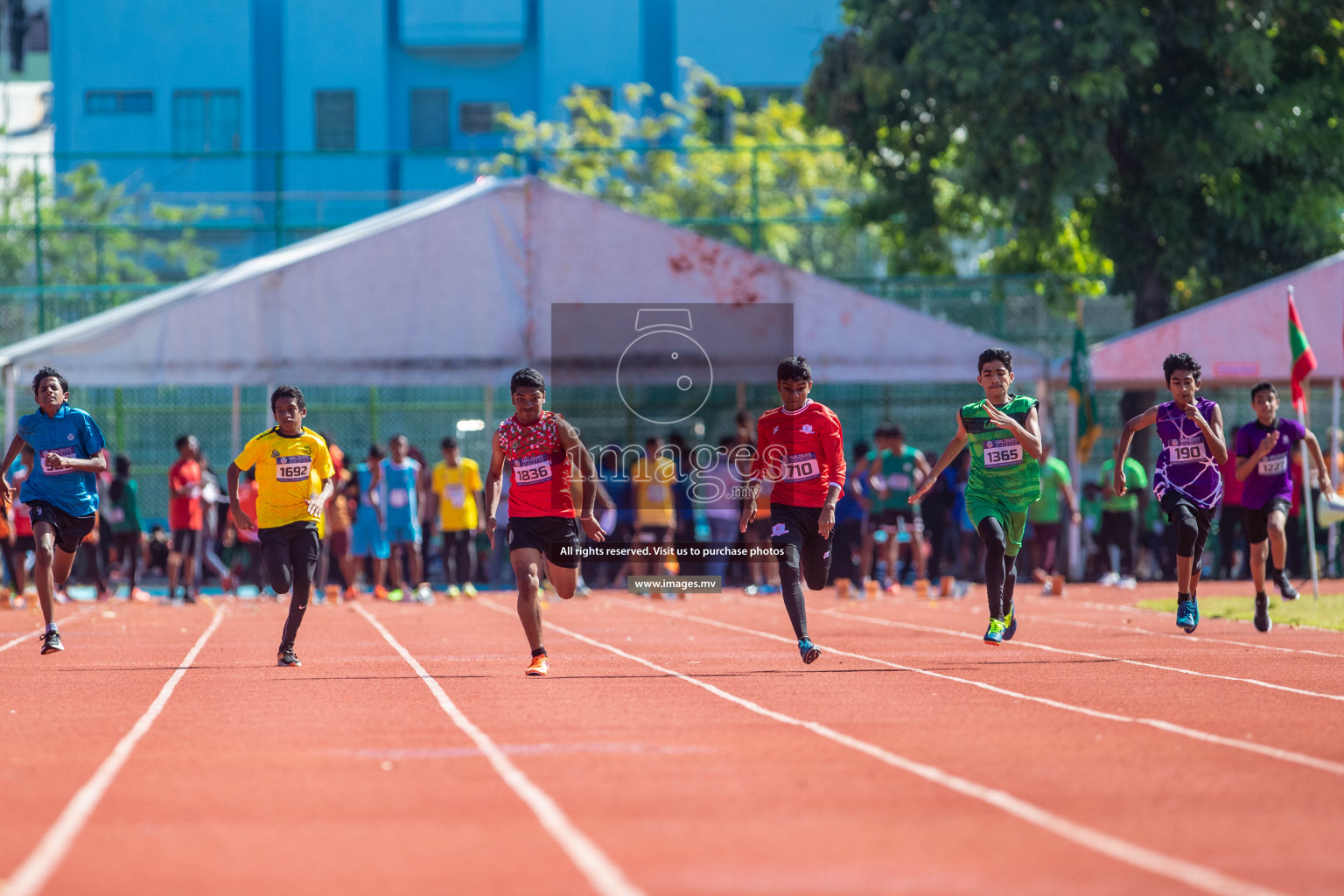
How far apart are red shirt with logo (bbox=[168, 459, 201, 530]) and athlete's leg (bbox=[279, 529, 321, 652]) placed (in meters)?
9.20

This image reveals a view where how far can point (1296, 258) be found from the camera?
28859 millimetres

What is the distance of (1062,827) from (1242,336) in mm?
19819

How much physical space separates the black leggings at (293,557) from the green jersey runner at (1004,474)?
445 centimetres

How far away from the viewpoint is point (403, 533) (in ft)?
72.8

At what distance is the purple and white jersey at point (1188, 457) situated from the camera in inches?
535

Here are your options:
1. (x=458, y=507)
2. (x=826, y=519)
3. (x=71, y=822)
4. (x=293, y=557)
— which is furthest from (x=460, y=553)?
(x=71, y=822)

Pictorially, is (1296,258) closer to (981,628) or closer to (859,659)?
(981,628)

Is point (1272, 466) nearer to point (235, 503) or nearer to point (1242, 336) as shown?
point (235, 503)

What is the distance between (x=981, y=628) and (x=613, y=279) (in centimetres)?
869

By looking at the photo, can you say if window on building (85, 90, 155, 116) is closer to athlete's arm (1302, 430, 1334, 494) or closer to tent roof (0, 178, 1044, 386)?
tent roof (0, 178, 1044, 386)

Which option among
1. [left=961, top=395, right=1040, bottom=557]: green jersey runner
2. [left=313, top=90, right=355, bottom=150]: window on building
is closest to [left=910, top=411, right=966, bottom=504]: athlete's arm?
[left=961, top=395, right=1040, bottom=557]: green jersey runner

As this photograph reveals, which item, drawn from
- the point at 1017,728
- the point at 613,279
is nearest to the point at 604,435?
the point at 613,279

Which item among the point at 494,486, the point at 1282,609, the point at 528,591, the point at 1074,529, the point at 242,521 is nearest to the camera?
the point at 528,591

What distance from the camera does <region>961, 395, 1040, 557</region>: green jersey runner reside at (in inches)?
514
